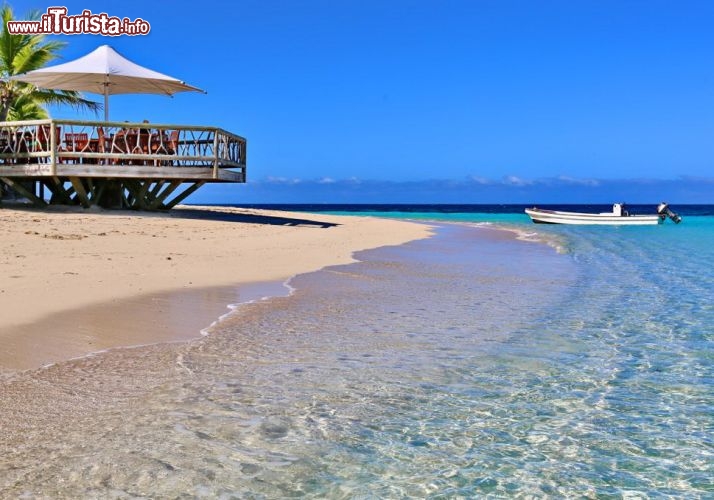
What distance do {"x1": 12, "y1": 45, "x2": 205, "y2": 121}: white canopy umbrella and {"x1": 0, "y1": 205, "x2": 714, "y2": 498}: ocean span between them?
1333 centimetres

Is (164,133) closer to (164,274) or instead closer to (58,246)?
(58,246)

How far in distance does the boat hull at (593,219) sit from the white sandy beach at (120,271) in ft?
89.1

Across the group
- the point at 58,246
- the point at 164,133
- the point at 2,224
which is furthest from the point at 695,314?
the point at 164,133

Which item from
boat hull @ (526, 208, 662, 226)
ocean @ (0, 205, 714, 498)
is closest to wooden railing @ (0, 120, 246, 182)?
ocean @ (0, 205, 714, 498)

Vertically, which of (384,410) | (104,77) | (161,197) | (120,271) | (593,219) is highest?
(104,77)

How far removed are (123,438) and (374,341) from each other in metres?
2.85

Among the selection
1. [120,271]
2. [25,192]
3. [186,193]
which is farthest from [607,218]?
[120,271]

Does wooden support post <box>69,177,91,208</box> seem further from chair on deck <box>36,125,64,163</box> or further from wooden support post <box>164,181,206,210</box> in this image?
wooden support post <box>164,181,206,210</box>

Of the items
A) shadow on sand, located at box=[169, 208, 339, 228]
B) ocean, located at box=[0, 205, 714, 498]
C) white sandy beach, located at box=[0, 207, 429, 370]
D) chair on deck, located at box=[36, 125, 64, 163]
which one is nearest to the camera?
ocean, located at box=[0, 205, 714, 498]

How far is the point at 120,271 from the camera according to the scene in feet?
31.8

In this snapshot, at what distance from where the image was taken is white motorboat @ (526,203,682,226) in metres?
41.5

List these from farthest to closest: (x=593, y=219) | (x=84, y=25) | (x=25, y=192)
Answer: (x=593, y=219), (x=84, y=25), (x=25, y=192)

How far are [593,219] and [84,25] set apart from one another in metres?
31.8

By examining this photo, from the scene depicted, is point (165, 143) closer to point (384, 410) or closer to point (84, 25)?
point (84, 25)
